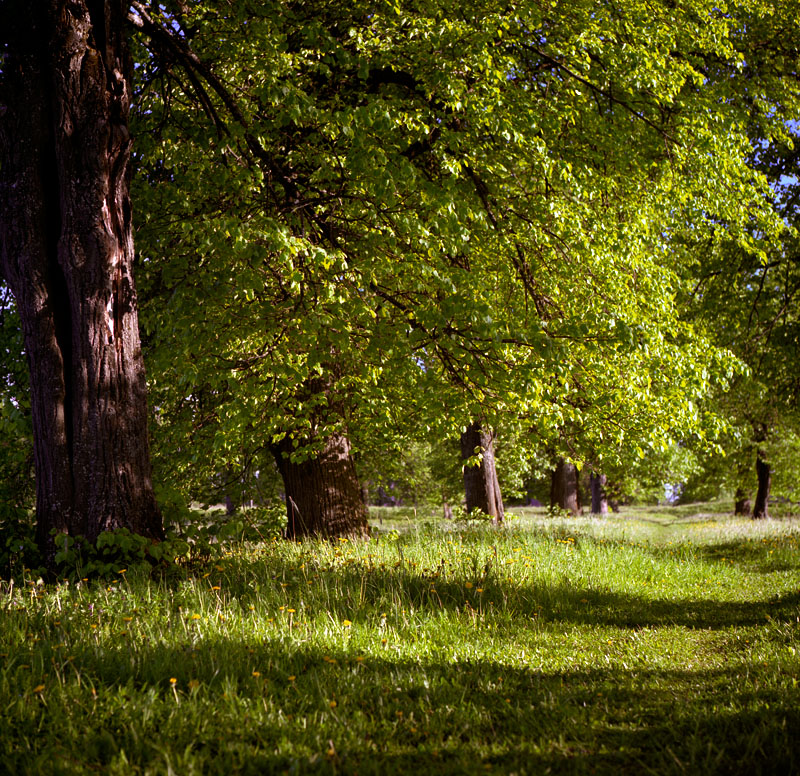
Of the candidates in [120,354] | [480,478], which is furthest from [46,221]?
[480,478]

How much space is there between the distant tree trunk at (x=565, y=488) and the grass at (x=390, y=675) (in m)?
22.9

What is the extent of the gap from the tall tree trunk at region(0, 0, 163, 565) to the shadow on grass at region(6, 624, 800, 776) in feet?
7.46

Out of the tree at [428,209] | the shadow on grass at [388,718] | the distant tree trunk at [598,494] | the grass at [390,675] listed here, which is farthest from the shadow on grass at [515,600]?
the distant tree trunk at [598,494]

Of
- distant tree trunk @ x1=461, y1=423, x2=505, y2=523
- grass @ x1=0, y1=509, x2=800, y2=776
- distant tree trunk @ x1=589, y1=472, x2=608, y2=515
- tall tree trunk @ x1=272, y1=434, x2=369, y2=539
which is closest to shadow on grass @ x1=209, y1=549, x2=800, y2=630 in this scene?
grass @ x1=0, y1=509, x2=800, y2=776

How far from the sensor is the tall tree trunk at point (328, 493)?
9.55m

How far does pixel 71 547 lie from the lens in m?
5.54

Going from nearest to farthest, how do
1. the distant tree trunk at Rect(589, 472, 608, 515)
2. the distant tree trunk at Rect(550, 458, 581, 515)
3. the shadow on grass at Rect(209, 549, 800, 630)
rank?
the shadow on grass at Rect(209, 549, 800, 630) < the distant tree trunk at Rect(550, 458, 581, 515) < the distant tree trunk at Rect(589, 472, 608, 515)

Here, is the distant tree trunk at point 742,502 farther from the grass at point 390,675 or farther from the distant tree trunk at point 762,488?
the grass at point 390,675

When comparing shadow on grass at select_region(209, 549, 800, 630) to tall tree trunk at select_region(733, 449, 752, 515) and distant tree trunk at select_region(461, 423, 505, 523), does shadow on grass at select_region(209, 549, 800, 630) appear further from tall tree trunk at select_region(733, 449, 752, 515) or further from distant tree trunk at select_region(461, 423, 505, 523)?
tall tree trunk at select_region(733, 449, 752, 515)

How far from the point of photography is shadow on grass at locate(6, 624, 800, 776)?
283cm

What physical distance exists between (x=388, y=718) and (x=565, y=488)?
2762cm

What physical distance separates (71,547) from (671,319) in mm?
8147

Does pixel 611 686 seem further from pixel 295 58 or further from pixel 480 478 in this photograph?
pixel 480 478

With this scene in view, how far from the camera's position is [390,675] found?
3.85 metres
